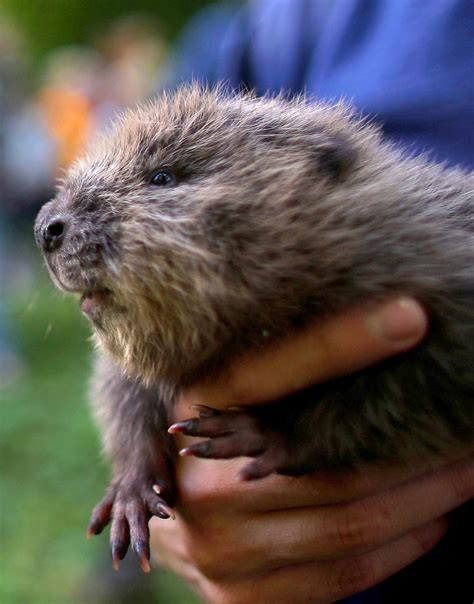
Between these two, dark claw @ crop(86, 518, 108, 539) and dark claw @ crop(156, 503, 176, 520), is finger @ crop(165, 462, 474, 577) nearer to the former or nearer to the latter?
dark claw @ crop(156, 503, 176, 520)

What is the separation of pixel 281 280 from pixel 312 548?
0.62 m

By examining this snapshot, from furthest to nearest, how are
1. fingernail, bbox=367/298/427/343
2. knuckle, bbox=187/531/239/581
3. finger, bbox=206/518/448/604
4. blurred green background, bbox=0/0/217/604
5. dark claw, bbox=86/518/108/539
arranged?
blurred green background, bbox=0/0/217/604, dark claw, bbox=86/518/108/539, knuckle, bbox=187/531/239/581, finger, bbox=206/518/448/604, fingernail, bbox=367/298/427/343

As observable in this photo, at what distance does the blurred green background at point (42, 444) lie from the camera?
4.04 metres

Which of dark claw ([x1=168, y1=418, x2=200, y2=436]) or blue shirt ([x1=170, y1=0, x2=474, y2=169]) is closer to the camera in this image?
dark claw ([x1=168, y1=418, x2=200, y2=436])

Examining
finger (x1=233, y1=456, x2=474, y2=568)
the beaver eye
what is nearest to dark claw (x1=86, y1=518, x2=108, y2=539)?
finger (x1=233, y1=456, x2=474, y2=568)

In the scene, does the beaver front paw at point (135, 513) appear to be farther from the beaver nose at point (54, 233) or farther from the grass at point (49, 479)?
the beaver nose at point (54, 233)

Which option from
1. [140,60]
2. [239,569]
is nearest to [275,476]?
[239,569]

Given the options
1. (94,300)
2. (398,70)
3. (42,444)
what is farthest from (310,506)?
(42,444)

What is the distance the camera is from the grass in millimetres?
4102

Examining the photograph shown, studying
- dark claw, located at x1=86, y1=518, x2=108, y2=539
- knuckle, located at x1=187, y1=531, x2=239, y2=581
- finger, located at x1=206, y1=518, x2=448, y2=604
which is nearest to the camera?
finger, located at x1=206, y1=518, x2=448, y2=604

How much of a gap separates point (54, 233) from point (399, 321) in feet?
2.39

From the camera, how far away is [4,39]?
744 centimetres

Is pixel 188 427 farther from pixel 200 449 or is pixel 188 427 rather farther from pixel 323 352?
pixel 323 352

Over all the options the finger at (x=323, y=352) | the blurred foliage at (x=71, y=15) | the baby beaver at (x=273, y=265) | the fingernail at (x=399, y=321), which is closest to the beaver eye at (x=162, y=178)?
the baby beaver at (x=273, y=265)
